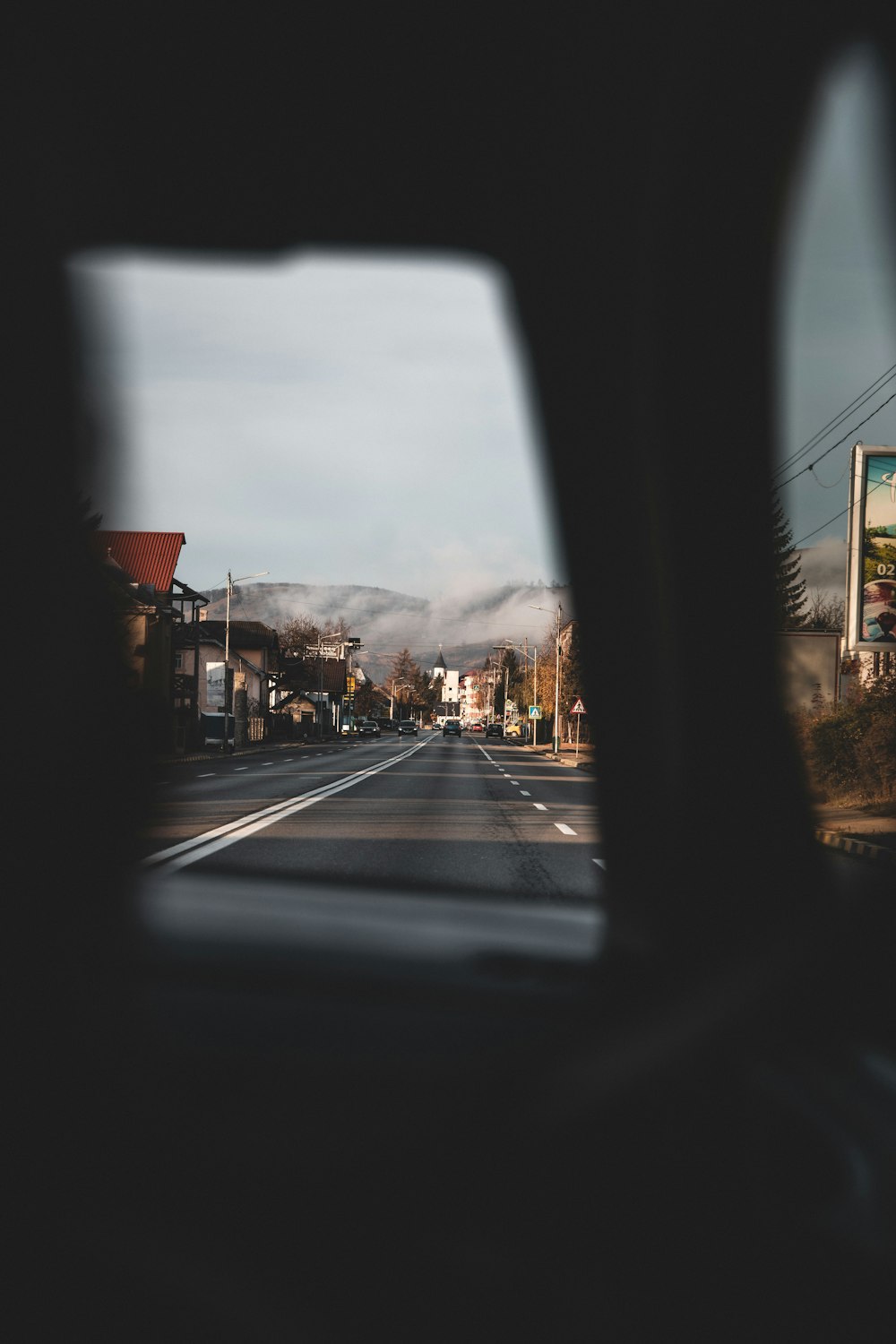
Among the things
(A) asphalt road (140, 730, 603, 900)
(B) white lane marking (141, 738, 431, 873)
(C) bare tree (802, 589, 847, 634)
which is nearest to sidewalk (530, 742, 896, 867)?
(C) bare tree (802, 589, 847, 634)

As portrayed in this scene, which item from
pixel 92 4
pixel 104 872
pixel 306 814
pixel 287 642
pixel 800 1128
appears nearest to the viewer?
pixel 800 1128

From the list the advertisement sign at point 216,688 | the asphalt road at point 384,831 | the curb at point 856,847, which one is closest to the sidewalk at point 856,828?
the curb at point 856,847

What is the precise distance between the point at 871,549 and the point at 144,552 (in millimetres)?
1945

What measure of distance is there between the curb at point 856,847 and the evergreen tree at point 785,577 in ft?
1.42

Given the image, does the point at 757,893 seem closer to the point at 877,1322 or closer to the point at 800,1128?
the point at 800,1128

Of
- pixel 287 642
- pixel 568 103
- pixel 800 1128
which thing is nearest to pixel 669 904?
pixel 800 1128

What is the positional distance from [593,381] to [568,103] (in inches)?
21.2

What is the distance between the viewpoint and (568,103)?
7.40 feet

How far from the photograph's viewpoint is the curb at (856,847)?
71.8 inches

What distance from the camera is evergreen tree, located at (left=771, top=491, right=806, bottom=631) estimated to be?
225cm

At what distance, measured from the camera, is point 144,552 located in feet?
8.98

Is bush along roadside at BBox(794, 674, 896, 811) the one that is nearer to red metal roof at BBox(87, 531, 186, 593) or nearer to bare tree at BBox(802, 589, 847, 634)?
bare tree at BBox(802, 589, 847, 634)

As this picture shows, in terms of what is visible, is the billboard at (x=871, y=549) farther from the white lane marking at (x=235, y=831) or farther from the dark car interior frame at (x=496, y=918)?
the white lane marking at (x=235, y=831)

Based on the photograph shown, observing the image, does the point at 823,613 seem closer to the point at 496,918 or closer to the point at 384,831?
the point at 496,918
